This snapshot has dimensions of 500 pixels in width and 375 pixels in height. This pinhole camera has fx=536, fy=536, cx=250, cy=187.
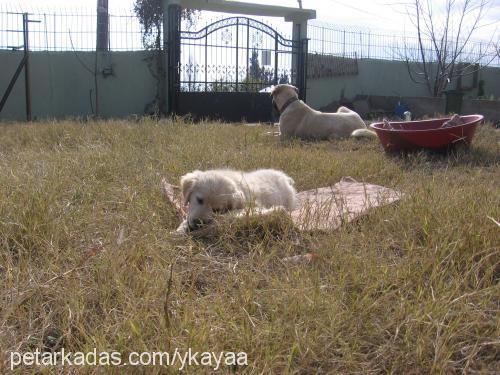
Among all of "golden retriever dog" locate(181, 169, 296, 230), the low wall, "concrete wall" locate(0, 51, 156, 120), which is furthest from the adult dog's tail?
"concrete wall" locate(0, 51, 156, 120)

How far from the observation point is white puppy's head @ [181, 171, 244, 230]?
10.1 feet

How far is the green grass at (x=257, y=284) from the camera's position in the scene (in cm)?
175

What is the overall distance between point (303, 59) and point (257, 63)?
123 cm

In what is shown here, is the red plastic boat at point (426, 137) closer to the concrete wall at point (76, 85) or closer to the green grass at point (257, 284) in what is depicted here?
the green grass at point (257, 284)

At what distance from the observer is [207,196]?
3141 millimetres

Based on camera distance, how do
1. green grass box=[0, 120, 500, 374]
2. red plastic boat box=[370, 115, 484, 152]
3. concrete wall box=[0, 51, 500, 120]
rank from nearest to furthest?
green grass box=[0, 120, 500, 374], red plastic boat box=[370, 115, 484, 152], concrete wall box=[0, 51, 500, 120]

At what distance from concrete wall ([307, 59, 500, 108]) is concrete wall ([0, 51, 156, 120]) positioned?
16.9ft

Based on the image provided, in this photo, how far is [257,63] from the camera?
42.9 ft

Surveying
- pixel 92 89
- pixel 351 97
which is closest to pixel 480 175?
pixel 92 89

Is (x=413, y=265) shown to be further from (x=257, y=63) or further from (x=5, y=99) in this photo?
(x=257, y=63)

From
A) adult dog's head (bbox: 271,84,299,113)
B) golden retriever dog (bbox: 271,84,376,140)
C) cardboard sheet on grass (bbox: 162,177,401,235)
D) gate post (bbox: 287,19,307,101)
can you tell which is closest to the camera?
cardboard sheet on grass (bbox: 162,177,401,235)

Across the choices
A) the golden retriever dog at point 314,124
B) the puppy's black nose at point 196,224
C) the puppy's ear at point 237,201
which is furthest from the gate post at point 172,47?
the puppy's black nose at point 196,224

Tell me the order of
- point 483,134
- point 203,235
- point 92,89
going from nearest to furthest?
point 203,235, point 483,134, point 92,89

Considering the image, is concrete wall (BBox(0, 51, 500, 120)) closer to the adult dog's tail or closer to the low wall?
the low wall
